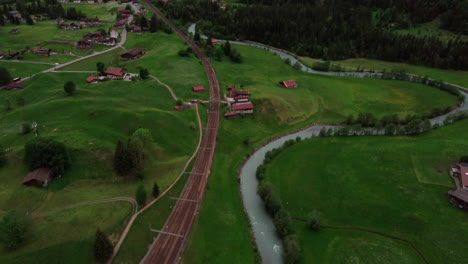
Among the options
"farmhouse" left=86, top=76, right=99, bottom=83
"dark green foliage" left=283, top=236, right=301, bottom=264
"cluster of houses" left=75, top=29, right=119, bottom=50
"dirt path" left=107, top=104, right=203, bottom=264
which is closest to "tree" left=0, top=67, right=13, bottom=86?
"farmhouse" left=86, top=76, right=99, bottom=83

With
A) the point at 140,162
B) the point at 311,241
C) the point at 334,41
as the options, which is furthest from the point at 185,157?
the point at 334,41

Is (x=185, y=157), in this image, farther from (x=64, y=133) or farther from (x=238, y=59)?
(x=238, y=59)

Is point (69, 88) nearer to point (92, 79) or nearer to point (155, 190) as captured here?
point (92, 79)

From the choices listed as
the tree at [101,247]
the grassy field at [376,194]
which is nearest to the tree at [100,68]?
the grassy field at [376,194]

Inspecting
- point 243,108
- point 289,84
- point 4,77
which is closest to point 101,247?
point 243,108

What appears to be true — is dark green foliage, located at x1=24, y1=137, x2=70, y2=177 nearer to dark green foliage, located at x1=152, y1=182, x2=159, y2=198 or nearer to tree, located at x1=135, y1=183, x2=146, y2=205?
tree, located at x1=135, y1=183, x2=146, y2=205

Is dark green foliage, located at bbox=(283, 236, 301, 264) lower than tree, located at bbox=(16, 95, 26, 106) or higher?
lower

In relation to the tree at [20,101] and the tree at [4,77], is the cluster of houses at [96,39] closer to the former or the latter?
the tree at [4,77]
